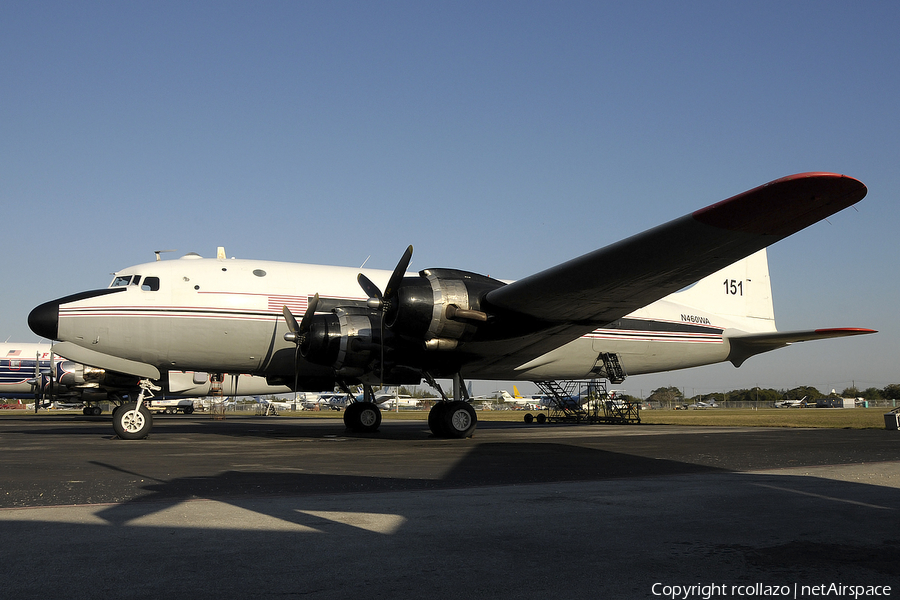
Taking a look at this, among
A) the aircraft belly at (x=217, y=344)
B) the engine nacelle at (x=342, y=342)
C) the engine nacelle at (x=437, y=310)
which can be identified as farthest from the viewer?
the aircraft belly at (x=217, y=344)

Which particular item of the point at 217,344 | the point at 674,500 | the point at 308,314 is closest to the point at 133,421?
the point at 217,344

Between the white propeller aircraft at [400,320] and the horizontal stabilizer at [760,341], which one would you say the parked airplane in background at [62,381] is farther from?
the horizontal stabilizer at [760,341]

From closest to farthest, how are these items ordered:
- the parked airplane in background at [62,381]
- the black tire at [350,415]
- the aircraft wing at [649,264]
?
1. the aircraft wing at [649,264]
2. the black tire at [350,415]
3. the parked airplane in background at [62,381]

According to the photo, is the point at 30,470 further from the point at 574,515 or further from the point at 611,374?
the point at 611,374

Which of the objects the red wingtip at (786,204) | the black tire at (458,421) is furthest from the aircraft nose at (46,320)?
the red wingtip at (786,204)

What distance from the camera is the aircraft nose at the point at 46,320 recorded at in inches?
634

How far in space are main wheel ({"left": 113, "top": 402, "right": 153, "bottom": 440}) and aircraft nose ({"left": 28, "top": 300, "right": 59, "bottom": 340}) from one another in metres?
2.52

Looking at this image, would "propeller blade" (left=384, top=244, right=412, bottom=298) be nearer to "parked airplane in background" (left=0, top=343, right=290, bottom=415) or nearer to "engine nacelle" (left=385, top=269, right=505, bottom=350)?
"engine nacelle" (left=385, top=269, right=505, bottom=350)

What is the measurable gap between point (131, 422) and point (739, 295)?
20.7m

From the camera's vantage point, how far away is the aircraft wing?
8945mm

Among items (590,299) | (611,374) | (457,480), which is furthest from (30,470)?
(611,374)

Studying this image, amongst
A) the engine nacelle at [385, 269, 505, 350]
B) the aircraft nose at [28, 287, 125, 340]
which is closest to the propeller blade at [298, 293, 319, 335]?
the engine nacelle at [385, 269, 505, 350]

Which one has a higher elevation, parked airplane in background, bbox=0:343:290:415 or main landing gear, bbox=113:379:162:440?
parked airplane in background, bbox=0:343:290:415

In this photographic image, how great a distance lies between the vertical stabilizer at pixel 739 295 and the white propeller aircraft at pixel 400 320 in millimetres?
2199
